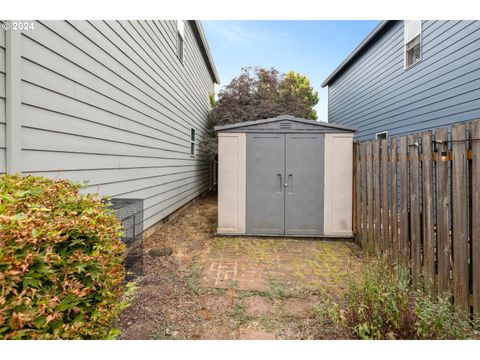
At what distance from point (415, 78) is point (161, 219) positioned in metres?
7.59

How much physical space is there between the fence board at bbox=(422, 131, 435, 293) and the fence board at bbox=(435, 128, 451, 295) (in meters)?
0.09

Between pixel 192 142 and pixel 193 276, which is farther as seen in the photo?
pixel 192 142

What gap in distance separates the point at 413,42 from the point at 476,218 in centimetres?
702

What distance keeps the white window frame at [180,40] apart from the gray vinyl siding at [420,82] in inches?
257

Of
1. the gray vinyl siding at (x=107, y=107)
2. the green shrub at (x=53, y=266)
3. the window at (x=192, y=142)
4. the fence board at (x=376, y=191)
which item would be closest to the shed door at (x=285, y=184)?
the fence board at (x=376, y=191)

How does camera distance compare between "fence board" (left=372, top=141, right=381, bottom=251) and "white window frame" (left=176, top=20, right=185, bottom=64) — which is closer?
"fence board" (left=372, top=141, right=381, bottom=251)

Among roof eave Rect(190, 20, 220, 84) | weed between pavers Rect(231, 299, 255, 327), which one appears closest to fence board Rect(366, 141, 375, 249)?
weed between pavers Rect(231, 299, 255, 327)

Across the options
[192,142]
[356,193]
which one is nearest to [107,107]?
[356,193]

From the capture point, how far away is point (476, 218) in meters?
2.29

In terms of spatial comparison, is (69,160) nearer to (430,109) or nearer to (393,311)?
(393,311)

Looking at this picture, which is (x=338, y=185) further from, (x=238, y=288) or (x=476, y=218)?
(x=238, y=288)

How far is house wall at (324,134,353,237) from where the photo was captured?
5340 mm

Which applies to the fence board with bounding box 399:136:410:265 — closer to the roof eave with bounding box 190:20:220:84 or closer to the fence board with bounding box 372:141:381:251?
the fence board with bounding box 372:141:381:251

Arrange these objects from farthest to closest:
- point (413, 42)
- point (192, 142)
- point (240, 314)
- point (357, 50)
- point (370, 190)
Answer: point (357, 50) → point (192, 142) → point (413, 42) → point (370, 190) → point (240, 314)
